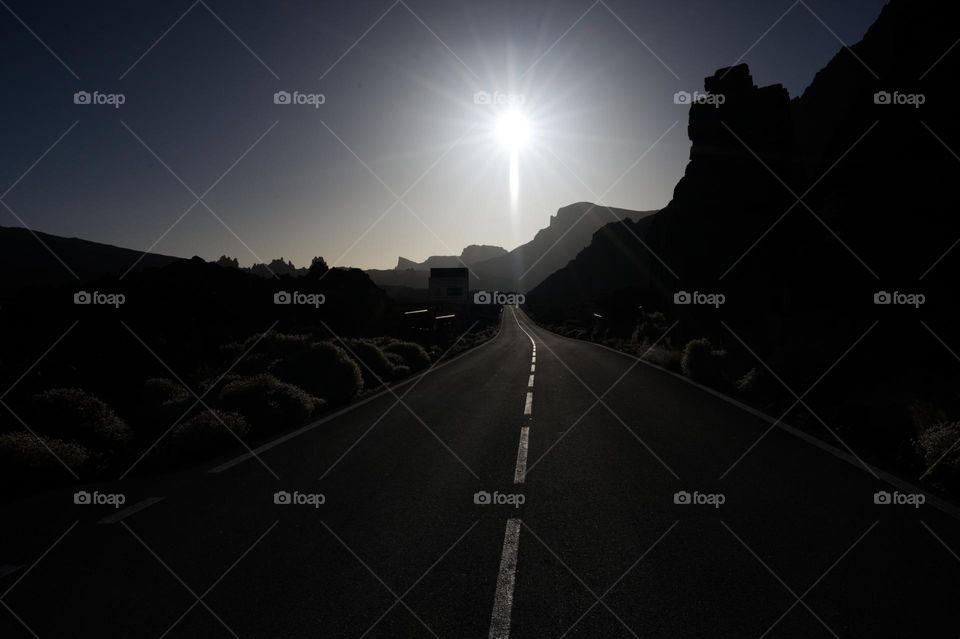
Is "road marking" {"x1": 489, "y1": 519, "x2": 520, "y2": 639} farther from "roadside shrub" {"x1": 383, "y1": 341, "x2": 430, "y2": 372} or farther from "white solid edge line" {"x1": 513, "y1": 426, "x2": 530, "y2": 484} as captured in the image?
"roadside shrub" {"x1": 383, "y1": 341, "x2": 430, "y2": 372}

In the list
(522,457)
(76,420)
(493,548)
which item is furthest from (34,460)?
(522,457)

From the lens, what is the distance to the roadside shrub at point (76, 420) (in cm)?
717

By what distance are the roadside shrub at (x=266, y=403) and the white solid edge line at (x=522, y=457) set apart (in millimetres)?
4199

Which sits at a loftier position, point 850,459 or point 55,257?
point 55,257

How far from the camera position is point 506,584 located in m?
3.55

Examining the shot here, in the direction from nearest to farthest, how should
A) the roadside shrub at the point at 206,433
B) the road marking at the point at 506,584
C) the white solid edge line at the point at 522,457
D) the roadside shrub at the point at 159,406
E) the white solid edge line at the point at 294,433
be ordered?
the road marking at the point at 506,584 < the white solid edge line at the point at 522,457 < the white solid edge line at the point at 294,433 < the roadside shrub at the point at 206,433 < the roadside shrub at the point at 159,406

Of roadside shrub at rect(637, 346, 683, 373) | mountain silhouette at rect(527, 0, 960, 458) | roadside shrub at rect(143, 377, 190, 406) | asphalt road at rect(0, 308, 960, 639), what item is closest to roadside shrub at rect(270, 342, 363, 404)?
roadside shrub at rect(143, 377, 190, 406)

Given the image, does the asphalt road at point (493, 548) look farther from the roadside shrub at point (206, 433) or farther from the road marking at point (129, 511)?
the roadside shrub at point (206, 433)

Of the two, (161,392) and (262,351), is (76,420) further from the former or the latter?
(262,351)

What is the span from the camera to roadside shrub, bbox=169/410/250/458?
716 centimetres

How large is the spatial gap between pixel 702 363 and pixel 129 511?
14.0 m

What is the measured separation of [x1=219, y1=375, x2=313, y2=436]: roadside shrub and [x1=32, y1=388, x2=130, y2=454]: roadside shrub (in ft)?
5.51

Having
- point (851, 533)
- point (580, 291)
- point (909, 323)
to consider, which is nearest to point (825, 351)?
point (909, 323)

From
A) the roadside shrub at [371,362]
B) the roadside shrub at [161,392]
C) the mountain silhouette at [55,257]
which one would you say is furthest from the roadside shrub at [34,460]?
the mountain silhouette at [55,257]
